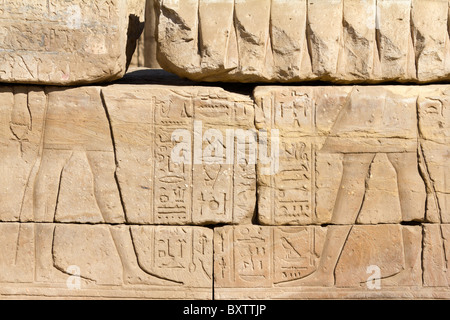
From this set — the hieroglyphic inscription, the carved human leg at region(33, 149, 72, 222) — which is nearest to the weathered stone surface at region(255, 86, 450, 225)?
the hieroglyphic inscription

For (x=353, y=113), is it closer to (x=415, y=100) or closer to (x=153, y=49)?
(x=415, y=100)

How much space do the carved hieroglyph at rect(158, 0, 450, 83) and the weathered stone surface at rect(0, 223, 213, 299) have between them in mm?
1117

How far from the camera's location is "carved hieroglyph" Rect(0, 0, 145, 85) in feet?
16.5

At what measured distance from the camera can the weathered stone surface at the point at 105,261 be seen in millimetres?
5188

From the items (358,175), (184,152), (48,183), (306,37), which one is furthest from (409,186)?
(48,183)

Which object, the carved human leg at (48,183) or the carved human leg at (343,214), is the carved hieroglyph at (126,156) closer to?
the carved human leg at (48,183)

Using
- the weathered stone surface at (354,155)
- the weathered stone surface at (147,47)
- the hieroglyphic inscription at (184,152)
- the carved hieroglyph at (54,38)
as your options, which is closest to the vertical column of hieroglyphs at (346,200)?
the weathered stone surface at (354,155)

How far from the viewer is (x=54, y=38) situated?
198 inches

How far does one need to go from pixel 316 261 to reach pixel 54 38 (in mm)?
2160

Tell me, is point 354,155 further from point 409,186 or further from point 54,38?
point 54,38

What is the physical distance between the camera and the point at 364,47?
199 inches

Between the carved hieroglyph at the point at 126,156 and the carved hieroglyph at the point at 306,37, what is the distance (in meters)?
0.25

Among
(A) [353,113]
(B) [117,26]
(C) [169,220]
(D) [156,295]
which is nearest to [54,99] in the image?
(B) [117,26]

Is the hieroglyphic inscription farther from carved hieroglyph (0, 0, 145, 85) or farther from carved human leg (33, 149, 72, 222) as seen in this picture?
carved human leg (33, 149, 72, 222)
